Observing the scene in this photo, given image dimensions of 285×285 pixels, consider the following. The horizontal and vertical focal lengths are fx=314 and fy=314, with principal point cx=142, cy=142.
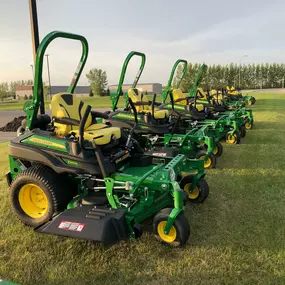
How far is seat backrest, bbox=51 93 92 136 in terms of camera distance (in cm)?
407

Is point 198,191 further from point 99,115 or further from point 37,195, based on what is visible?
point 37,195

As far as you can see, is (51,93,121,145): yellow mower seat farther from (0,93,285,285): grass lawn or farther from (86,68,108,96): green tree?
(86,68,108,96): green tree

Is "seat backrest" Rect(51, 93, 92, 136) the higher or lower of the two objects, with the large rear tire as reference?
higher

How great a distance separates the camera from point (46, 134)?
372 centimetres

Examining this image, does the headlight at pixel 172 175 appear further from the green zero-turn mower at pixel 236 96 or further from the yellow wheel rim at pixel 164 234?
the green zero-turn mower at pixel 236 96

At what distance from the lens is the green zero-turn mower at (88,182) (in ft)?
9.73

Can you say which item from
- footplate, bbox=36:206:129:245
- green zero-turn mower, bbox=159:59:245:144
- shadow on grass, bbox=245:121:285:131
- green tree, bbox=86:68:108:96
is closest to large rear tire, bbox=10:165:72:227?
footplate, bbox=36:206:129:245

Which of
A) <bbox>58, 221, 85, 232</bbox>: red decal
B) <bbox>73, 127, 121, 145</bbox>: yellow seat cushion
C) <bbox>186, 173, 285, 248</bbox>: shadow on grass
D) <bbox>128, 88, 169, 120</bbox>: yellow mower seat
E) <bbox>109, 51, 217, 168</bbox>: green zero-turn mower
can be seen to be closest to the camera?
<bbox>58, 221, 85, 232</bbox>: red decal

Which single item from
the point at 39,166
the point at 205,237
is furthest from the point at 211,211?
the point at 39,166

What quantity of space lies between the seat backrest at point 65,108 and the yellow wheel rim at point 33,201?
2.56 feet

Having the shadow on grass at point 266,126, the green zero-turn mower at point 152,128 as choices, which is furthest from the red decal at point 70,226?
the shadow on grass at point 266,126

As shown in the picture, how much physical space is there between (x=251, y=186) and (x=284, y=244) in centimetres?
171

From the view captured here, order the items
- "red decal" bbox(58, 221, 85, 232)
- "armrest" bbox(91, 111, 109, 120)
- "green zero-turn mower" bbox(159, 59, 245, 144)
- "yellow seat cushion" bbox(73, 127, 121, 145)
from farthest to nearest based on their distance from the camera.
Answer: "green zero-turn mower" bbox(159, 59, 245, 144) < "armrest" bbox(91, 111, 109, 120) < "yellow seat cushion" bbox(73, 127, 121, 145) < "red decal" bbox(58, 221, 85, 232)

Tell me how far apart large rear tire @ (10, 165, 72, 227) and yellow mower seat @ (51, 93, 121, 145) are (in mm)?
619
